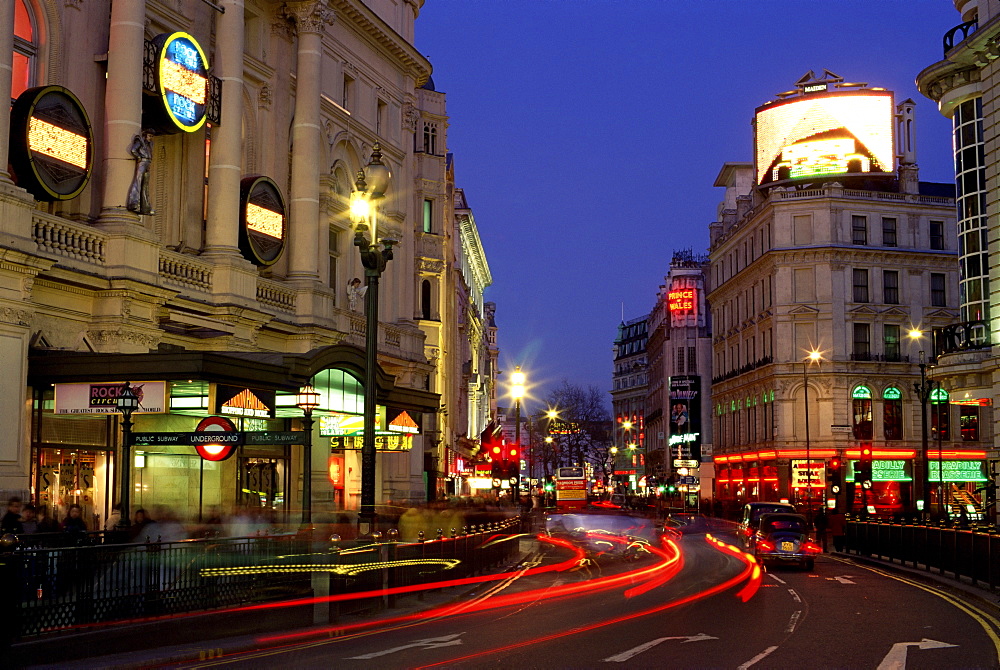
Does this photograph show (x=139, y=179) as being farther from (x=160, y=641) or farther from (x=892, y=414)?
(x=892, y=414)

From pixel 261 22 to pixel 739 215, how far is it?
69.5 meters

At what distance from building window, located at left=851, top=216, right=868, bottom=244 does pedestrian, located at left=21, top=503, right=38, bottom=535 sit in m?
72.4

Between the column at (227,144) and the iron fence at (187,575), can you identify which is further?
the column at (227,144)

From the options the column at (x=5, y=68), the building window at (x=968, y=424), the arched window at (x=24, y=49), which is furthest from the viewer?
the building window at (x=968, y=424)

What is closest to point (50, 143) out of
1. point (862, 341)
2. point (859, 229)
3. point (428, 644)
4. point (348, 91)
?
point (428, 644)

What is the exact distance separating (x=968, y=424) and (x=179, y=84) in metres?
67.3

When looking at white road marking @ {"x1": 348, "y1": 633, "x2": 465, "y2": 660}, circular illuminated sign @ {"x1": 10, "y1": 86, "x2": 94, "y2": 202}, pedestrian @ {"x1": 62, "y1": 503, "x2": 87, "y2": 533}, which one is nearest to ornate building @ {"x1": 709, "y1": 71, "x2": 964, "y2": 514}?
circular illuminated sign @ {"x1": 10, "y1": 86, "x2": 94, "y2": 202}

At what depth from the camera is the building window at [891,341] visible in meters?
84.7

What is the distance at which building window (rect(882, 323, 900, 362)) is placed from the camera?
8469 centimetres

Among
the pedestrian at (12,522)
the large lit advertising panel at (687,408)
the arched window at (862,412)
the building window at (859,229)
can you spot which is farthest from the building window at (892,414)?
the pedestrian at (12,522)

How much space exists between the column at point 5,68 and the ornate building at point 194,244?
6cm

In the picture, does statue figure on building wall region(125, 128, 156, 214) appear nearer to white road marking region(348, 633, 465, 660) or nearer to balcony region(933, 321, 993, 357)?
white road marking region(348, 633, 465, 660)

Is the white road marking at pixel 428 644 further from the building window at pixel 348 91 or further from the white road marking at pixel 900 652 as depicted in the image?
the building window at pixel 348 91

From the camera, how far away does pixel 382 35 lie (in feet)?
149
